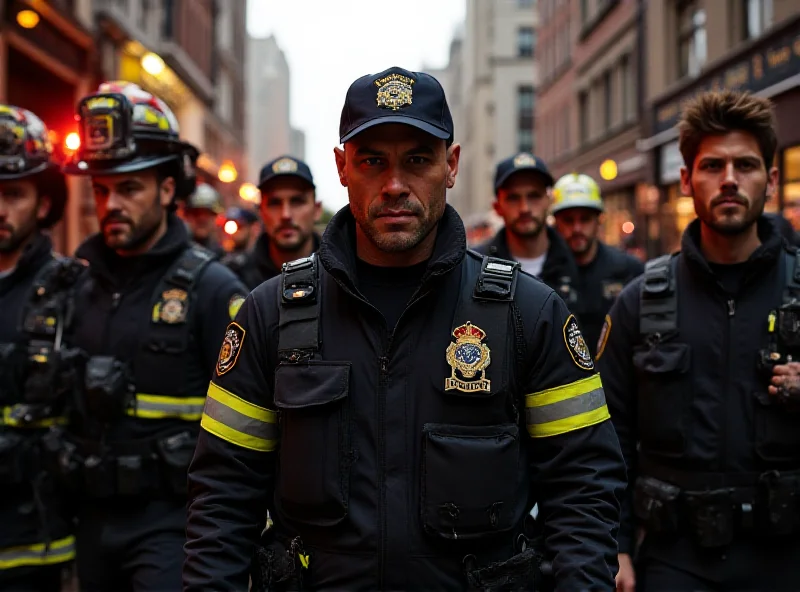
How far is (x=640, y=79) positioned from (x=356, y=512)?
85.8ft

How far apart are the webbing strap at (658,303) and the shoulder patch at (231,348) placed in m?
1.96

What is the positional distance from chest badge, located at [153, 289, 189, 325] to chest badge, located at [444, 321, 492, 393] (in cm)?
188

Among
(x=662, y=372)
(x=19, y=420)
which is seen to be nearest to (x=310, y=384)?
(x=662, y=372)

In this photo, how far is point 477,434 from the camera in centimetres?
258

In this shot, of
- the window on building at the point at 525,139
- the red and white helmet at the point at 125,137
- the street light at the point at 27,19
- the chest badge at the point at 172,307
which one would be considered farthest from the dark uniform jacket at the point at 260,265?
the window on building at the point at 525,139

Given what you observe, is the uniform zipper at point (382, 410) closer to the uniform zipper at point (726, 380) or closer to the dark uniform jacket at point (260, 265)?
the uniform zipper at point (726, 380)

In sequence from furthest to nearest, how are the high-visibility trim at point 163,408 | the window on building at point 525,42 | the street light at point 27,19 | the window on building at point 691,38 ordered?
1. the window on building at point 525,42
2. the window on building at point 691,38
3. the street light at point 27,19
4. the high-visibility trim at point 163,408

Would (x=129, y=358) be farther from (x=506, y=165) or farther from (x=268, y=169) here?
(x=506, y=165)

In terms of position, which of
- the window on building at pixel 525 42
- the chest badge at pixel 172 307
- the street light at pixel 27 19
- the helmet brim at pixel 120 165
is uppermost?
the window on building at pixel 525 42

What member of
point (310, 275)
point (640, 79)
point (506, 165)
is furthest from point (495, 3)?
point (310, 275)

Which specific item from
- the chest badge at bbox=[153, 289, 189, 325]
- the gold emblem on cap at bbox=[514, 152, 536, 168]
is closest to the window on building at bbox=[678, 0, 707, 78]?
the gold emblem on cap at bbox=[514, 152, 536, 168]

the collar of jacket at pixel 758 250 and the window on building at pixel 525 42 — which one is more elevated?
the window on building at pixel 525 42

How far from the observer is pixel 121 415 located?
13.3 ft

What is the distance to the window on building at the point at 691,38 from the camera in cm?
2152
